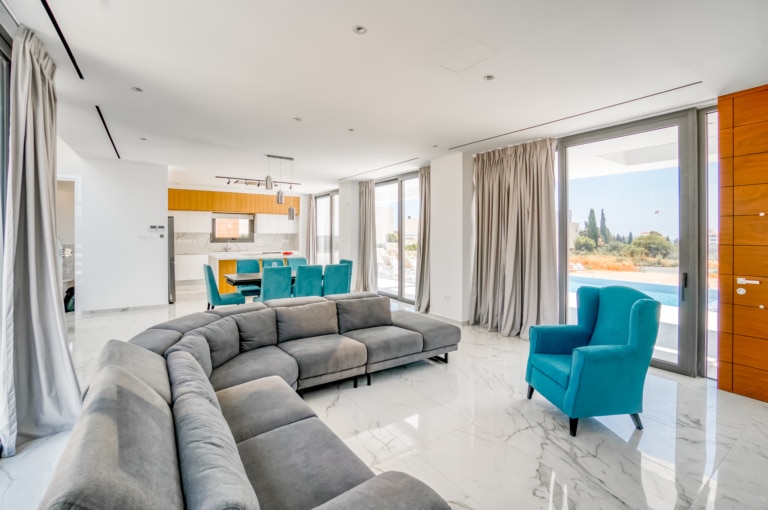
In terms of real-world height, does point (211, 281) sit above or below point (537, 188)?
below

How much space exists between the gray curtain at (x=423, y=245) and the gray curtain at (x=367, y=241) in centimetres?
161

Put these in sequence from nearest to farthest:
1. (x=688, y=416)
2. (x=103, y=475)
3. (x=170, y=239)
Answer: (x=103, y=475)
(x=688, y=416)
(x=170, y=239)

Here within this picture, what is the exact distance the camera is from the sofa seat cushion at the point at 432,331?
365cm

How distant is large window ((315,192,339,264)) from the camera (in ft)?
31.5

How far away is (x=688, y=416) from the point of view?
276 centimetres

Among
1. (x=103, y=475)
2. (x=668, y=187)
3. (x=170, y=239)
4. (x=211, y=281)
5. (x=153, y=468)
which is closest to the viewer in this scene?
(x=103, y=475)

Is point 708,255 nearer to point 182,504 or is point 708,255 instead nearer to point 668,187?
point 668,187

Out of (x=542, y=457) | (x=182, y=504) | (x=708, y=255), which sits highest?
(x=708, y=255)

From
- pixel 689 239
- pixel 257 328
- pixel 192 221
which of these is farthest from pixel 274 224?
→ pixel 689 239

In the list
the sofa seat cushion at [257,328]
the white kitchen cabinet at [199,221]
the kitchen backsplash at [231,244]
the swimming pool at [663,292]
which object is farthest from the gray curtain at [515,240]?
the white kitchen cabinet at [199,221]

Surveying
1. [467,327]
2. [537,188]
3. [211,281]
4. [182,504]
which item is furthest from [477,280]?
[182,504]

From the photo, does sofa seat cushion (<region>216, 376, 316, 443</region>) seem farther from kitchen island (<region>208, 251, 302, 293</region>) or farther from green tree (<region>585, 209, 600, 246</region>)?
kitchen island (<region>208, 251, 302, 293</region>)

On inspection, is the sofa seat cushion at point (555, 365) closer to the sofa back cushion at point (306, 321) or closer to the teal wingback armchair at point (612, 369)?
the teal wingback armchair at point (612, 369)

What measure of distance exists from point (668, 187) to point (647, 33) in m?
2.05
